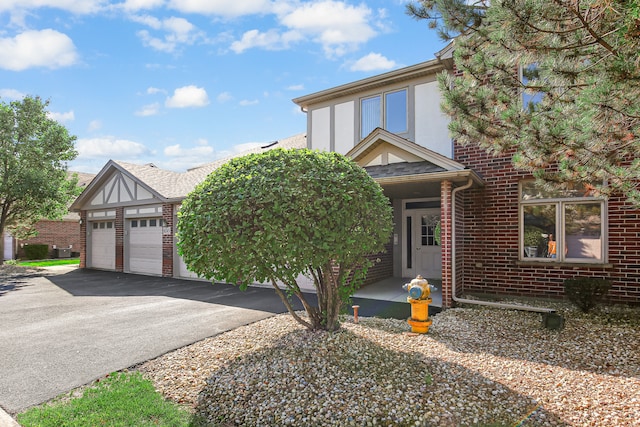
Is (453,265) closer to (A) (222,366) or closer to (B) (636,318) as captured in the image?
(B) (636,318)

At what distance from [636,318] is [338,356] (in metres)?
5.53

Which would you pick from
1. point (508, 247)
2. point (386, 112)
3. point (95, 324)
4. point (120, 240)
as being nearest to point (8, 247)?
point (120, 240)

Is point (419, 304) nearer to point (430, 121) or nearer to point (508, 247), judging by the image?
point (508, 247)

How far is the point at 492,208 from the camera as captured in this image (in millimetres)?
7820

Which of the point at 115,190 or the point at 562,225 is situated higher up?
the point at 115,190

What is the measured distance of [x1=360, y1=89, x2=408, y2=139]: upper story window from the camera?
9.71m

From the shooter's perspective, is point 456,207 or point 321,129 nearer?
point 456,207

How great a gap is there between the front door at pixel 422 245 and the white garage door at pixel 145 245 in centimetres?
933

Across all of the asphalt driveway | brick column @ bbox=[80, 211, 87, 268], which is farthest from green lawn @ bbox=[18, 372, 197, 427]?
brick column @ bbox=[80, 211, 87, 268]

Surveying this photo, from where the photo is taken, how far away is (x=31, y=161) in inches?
621

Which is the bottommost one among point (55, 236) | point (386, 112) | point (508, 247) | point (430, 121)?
point (55, 236)

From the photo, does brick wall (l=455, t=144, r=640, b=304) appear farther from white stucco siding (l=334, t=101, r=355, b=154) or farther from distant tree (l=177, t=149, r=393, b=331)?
distant tree (l=177, t=149, r=393, b=331)

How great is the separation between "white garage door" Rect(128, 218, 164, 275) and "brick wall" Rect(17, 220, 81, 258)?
1214cm

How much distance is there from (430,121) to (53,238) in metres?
25.8
